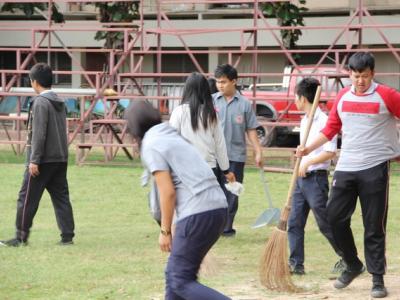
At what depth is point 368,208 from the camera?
7.39 m

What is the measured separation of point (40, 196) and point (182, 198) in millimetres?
4141

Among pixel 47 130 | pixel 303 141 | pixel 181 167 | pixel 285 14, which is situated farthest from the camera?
pixel 285 14

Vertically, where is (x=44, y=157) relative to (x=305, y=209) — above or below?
above

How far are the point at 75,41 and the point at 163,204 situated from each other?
28606mm

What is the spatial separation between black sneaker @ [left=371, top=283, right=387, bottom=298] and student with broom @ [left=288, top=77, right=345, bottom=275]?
2.70 ft

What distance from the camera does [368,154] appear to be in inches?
288

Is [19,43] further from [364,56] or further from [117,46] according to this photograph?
[364,56]

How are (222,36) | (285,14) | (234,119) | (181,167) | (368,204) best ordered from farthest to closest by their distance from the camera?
(222,36), (285,14), (234,119), (368,204), (181,167)

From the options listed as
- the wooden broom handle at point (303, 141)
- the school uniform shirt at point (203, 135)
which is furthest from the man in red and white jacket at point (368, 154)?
the school uniform shirt at point (203, 135)

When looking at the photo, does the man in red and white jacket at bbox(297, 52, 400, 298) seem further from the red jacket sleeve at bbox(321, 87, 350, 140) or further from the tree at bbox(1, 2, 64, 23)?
the tree at bbox(1, 2, 64, 23)

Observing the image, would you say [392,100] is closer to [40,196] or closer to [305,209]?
[305,209]

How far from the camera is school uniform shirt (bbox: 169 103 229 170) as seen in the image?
8.73 meters

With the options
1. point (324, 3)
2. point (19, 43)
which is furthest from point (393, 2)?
point (19, 43)

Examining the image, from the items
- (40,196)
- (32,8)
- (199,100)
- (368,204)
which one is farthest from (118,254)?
(32,8)
